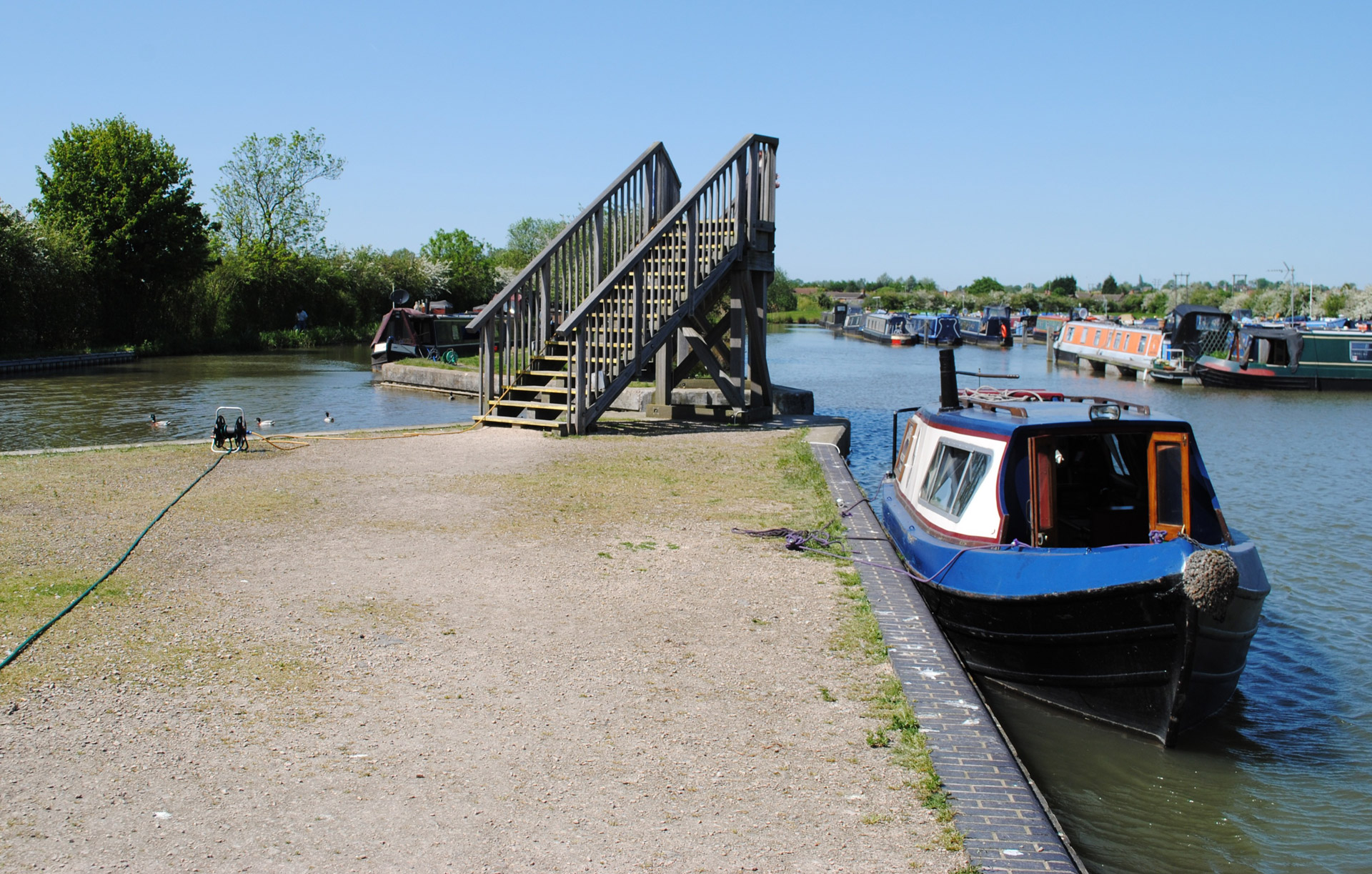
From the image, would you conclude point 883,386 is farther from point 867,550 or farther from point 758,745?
point 758,745

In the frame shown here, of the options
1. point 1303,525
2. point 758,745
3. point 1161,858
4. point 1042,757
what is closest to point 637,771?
point 758,745

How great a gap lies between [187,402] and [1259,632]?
2126 centimetres

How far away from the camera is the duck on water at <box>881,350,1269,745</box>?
240 inches

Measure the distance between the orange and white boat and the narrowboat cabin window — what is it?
122 feet

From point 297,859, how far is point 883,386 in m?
34.4

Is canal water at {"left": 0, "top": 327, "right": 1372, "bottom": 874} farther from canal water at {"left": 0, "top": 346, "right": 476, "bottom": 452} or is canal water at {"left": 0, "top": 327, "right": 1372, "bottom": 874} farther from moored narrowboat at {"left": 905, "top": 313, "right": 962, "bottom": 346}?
moored narrowboat at {"left": 905, "top": 313, "right": 962, "bottom": 346}

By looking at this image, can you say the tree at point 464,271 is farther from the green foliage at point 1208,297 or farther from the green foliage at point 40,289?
the green foliage at point 1208,297

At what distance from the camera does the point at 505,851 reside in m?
3.72

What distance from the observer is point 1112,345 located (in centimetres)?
4656

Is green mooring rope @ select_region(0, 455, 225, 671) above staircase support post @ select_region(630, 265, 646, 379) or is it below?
below

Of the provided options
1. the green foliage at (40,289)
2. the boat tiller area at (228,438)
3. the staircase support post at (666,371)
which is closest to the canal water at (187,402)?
the green foliage at (40,289)

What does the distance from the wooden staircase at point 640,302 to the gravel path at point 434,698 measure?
5.93m

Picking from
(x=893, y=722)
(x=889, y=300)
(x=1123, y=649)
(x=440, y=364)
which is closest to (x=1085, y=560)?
(x=1123, y=649)

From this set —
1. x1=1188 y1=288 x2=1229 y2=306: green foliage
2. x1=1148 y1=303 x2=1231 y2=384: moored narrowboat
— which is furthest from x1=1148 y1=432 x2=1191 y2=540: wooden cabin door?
x1=1188 y1=288 x2=1229 y2=306: green foliage
